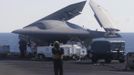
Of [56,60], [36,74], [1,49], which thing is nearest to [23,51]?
[1,49]

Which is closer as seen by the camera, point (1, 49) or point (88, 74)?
point (88, 74)

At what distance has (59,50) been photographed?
2506cm

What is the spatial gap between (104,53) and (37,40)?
26.7 metres

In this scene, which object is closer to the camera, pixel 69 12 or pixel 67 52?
pixel 67 52

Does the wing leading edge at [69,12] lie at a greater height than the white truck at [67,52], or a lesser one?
greater

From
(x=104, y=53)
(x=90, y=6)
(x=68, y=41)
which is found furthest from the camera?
(x=90, y=6)

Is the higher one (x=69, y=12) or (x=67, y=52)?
(x=69, y=12)

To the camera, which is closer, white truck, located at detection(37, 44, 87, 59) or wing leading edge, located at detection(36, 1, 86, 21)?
white truck, located at detection(37, 44, 87, 59)

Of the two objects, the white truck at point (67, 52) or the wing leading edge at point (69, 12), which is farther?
the wing leading edge at point (69, 12)

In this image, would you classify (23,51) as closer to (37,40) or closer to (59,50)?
(37,40)

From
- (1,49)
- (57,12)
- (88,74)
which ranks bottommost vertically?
(88,74)

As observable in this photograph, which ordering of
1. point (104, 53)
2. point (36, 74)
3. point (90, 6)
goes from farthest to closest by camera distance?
1. point (90, 6)
2. point (104, 53)
3. point (36, 74)

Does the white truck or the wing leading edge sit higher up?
the wing leading edge

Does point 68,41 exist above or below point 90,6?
below
